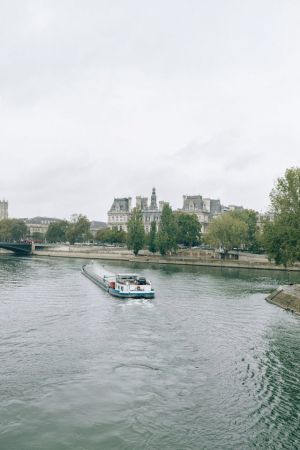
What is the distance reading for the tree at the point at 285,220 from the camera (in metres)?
64.6

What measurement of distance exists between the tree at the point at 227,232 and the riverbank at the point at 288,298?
6892 cm

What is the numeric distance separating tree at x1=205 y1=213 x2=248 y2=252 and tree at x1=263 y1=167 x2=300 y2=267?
183 ft

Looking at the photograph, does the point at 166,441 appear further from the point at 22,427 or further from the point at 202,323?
the point at 202,323

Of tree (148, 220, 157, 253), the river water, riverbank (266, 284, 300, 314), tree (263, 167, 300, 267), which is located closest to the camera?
the river water

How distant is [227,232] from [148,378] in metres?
106

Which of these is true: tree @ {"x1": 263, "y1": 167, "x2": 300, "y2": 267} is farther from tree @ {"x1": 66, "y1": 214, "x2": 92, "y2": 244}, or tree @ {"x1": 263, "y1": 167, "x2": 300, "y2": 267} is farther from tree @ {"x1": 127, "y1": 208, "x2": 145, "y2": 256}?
tree @ {"x1": 66, "y1": 214, "x2": 92, "y2": 244}

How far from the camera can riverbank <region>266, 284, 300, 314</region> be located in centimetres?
5150

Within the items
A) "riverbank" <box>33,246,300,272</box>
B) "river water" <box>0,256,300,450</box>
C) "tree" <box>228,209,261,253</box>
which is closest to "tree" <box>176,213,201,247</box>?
"riverbank" <box>33,246,300,272</box>

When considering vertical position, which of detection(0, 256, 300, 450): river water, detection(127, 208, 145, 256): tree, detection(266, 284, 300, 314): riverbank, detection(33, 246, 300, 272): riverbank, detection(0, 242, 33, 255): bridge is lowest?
detection(0, 256, 300, 450): river water

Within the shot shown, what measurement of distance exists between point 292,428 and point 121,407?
7.90 m

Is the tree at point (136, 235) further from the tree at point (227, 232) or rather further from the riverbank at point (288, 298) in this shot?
the riverbank at point (288, 298)

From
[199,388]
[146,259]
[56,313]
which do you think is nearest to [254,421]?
[199,388]

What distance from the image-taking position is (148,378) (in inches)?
1062

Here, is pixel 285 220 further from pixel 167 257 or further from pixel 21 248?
pixel 21 248
